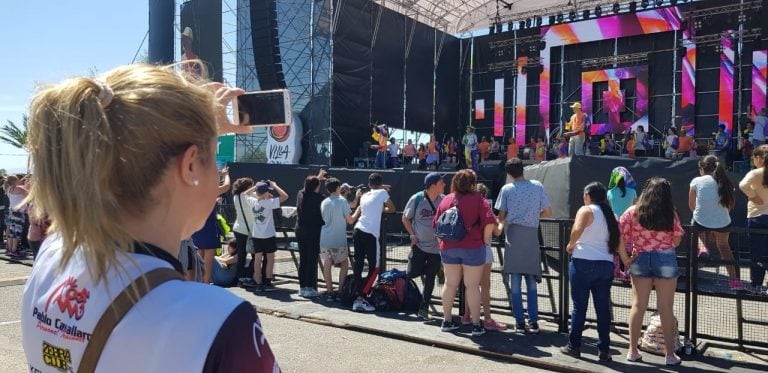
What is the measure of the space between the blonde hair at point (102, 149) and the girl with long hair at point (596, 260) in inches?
187

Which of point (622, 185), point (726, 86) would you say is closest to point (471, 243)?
point (622, 185)

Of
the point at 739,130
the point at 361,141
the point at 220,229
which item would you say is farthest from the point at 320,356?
the point at 739,130

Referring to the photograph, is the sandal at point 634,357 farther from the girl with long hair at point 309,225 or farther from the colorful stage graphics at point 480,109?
the colorful stage graphics at point 480,109

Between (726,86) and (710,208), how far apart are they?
15.6 meters

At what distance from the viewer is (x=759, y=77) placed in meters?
19.0

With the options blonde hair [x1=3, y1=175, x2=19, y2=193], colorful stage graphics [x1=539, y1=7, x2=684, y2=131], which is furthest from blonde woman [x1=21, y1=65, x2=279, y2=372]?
colorful stage graphics [x1=539, y1=7, x2=684, y2=131]

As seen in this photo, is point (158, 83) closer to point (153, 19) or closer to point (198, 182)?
point (198, 182)

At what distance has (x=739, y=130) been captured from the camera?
19.6m

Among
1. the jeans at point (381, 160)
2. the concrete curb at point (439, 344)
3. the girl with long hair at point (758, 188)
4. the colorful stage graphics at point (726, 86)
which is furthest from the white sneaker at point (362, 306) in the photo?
the colorful stage graphics at point (726, 86)

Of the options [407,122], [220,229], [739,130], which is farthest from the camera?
[407,122]

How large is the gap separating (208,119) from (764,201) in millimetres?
7293

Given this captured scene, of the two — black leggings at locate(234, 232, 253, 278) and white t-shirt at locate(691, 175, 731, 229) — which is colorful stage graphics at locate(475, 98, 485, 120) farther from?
white t-shirt at locate(691, 175, 731, 229)

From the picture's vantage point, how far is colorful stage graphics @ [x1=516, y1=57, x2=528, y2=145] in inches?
966

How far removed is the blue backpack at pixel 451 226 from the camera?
596 centimetres
